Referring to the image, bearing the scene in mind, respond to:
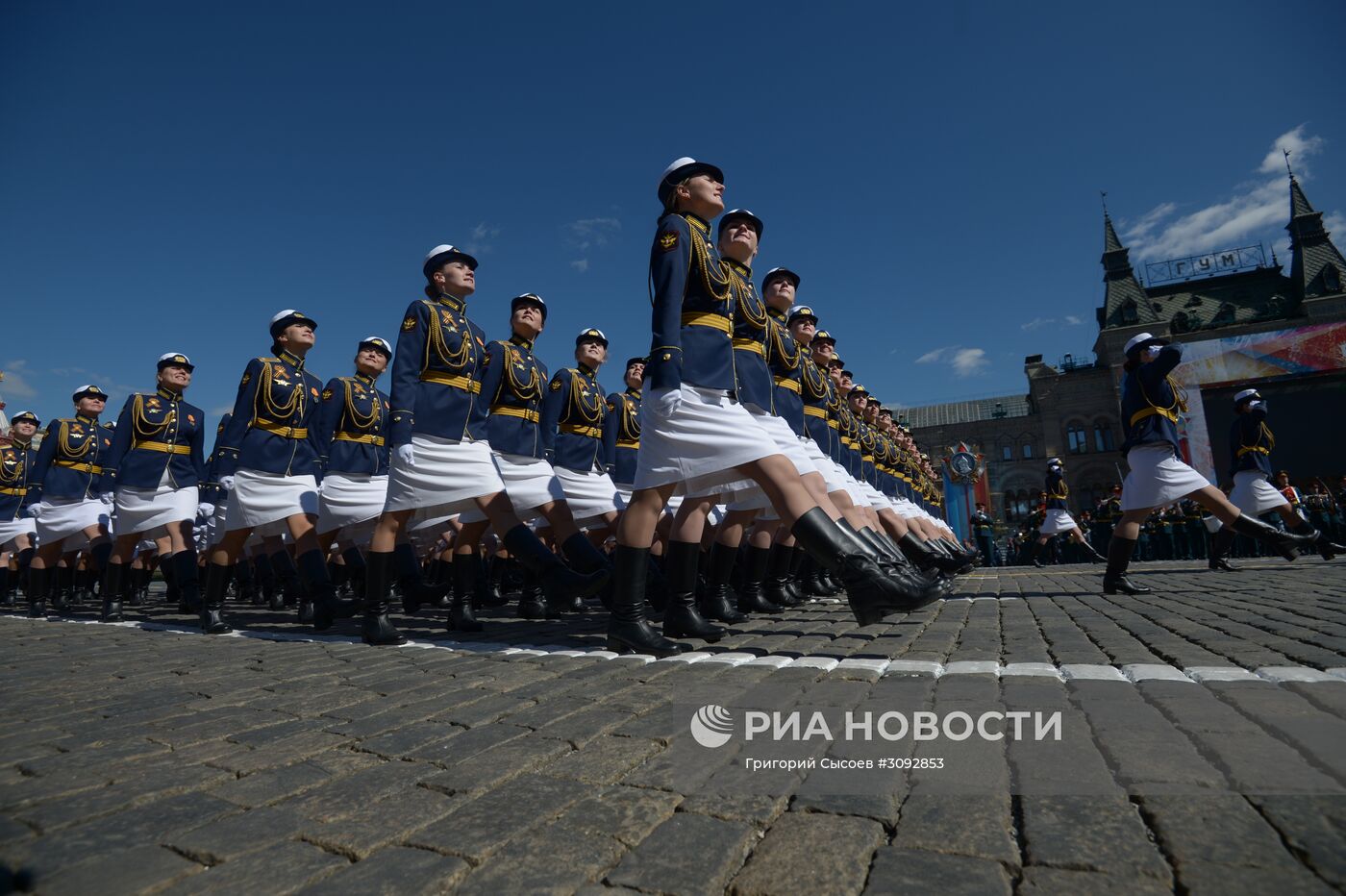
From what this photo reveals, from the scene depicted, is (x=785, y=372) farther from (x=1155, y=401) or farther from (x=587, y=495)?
(x=1155, y=401)

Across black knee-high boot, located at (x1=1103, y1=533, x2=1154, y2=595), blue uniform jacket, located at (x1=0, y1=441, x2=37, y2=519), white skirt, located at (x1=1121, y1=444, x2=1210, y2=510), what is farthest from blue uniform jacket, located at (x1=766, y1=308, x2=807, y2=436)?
blue uniform jacket, located at (x1=0, y1=441, x2=37, y2=519)

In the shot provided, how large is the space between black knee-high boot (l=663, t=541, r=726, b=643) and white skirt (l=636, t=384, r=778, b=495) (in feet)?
1.86

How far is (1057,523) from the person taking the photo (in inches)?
661

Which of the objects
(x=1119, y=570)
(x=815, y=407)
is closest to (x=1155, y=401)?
(x=1119, y=570)

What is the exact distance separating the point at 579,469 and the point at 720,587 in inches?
82.5

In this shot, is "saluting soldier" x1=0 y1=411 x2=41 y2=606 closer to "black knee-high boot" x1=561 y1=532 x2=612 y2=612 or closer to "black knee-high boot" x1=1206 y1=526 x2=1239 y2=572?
"black knee-high boot" x1=561 y1=532 x2=612 y2=612

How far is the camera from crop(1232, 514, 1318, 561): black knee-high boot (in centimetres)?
640

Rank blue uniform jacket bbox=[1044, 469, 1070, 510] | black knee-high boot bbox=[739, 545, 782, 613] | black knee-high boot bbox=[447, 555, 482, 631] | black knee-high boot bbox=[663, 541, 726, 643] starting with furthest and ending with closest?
blue uniform jacket bbox=[1044, 469, 1070, 510] < black knee-high boot bbox=[739, 545, 782, 613] < black knee-high boot bbox=[447, 555, 482, 631] < black knee-high boot bbox=[663, 541, 726, 643]

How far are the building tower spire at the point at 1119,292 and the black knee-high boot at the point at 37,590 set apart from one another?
216 ft

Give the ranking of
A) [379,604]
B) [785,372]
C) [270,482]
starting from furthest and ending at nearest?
[785,372], [270,482], [379,604]

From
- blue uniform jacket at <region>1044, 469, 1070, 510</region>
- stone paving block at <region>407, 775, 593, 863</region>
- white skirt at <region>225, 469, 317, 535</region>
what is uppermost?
blue uniform jacket at <region>1044, 469, 1070, 510</region>

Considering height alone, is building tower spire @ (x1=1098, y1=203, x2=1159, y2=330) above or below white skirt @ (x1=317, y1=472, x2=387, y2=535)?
above

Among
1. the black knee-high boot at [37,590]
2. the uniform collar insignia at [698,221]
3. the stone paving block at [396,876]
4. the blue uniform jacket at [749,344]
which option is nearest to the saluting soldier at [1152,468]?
the blue uniform jacket at [749,344]

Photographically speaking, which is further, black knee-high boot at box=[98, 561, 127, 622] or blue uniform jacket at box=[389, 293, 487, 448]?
black knee-high boot at box=[98, 561, 127, 622]
